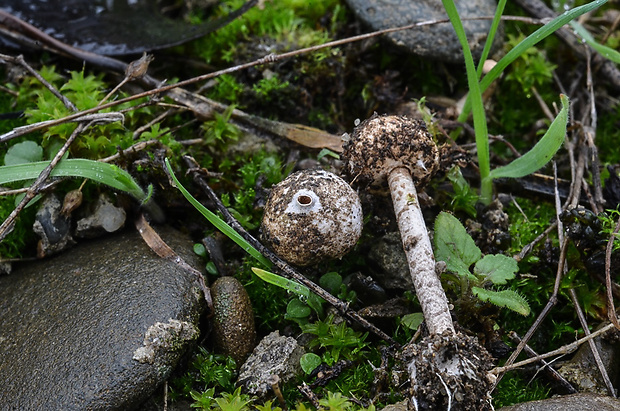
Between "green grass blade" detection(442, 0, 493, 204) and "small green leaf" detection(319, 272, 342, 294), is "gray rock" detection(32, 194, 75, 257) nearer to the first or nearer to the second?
"small green leaf" detection(319, 272, 342, 294)

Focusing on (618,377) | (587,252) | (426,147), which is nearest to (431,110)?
(426,147)

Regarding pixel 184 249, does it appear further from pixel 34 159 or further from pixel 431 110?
pixel 431 110

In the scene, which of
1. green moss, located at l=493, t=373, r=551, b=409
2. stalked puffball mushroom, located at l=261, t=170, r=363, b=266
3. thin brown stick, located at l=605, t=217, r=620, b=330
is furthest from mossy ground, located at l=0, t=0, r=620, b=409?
stalked puffball mushroom, located at l=261, t=170, r=363, b=266

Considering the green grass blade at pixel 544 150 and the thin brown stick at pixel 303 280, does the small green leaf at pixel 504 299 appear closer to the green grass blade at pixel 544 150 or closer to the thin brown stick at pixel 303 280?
the thin brown stick at pixel 303 280

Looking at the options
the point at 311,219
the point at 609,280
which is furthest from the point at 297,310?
the point at 609,280

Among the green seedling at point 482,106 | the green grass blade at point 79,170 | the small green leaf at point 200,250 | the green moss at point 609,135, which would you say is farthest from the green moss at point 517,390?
the green grass blade at point 79,170

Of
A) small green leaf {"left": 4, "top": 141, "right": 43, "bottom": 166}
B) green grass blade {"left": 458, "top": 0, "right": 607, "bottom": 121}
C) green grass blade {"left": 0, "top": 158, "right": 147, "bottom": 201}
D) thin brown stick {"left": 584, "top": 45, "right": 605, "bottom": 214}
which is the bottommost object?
small green leaf {"left": 4, "top": 141, "right": 43, "bottom": 166}

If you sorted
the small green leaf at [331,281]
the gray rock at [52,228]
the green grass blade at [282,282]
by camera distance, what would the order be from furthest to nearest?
the gray rock at [52,228]
the small green leaf at [331,281]
the green grass blade at [282,282]
